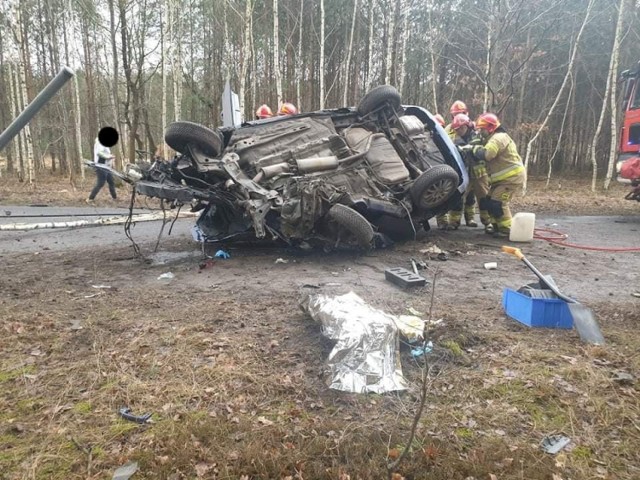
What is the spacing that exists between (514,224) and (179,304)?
5.07 m

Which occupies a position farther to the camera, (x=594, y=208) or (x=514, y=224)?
(x=594, y=208)

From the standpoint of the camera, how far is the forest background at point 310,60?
17.8 m

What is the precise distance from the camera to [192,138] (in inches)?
204

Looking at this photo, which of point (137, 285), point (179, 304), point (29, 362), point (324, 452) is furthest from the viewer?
point (137, 285)

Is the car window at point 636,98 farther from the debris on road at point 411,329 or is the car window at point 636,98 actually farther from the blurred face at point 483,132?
the debris on road at point 411,329

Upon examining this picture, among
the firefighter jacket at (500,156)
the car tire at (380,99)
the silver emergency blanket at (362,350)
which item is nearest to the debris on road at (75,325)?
the silver emergency blanket at (362,350)

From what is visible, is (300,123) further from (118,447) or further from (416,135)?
(118,447)

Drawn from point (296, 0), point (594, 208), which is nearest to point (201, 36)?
point (296, 0)

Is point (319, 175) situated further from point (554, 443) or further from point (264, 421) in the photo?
point (554, 443)

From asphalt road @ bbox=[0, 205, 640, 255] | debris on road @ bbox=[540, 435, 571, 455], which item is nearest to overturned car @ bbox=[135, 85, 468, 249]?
asphalt road @ bbox=[0, 205, 640, 255]

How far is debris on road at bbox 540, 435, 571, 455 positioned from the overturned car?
126 inches

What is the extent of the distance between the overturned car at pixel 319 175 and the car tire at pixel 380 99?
14 mm

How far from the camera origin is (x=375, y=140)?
635 centimetres

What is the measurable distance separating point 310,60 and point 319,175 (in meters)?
17.2
